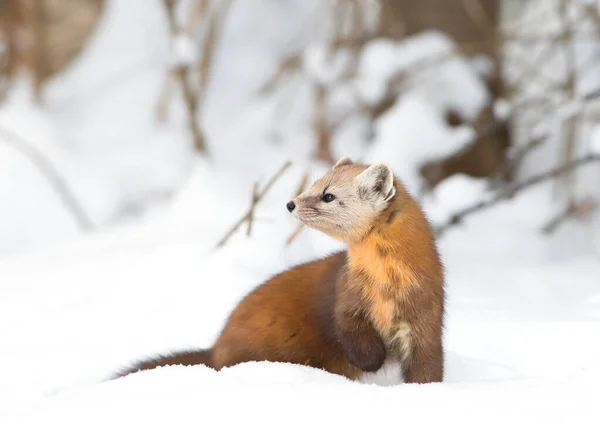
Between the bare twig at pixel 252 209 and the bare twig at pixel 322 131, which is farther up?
the bare twig at pixel 252 209

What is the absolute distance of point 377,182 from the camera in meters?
2.28

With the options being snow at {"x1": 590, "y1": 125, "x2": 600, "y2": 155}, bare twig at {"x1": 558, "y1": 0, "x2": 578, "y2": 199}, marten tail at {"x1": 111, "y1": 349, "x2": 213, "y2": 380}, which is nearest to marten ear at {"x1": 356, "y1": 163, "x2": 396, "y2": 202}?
marten tail at {"x1": 111, "y1": 349, "x2": 213, "y2": 380}

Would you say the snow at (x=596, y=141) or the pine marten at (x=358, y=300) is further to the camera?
the snow at (x=596, y=141)

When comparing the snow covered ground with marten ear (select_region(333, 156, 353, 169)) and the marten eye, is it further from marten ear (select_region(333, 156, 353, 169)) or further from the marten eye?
marten ear (select_region(333, 156, 353, 169))

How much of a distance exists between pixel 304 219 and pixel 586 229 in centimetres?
336

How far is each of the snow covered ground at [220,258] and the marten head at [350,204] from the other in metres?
0.40

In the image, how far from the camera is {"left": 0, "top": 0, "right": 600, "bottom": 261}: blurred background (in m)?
4.57

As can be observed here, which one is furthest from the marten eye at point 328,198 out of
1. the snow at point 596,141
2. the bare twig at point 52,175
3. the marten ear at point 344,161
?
the bare twig at point 52,175

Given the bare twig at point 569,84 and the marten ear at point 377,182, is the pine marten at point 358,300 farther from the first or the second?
the bare twig at point 569,84

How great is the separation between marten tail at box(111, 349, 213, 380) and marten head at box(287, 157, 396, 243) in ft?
1.77

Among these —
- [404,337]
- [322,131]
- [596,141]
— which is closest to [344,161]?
[404,337]

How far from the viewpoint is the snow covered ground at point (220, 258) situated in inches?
72.7

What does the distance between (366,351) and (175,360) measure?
609 millimetres

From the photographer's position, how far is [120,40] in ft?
24.6
